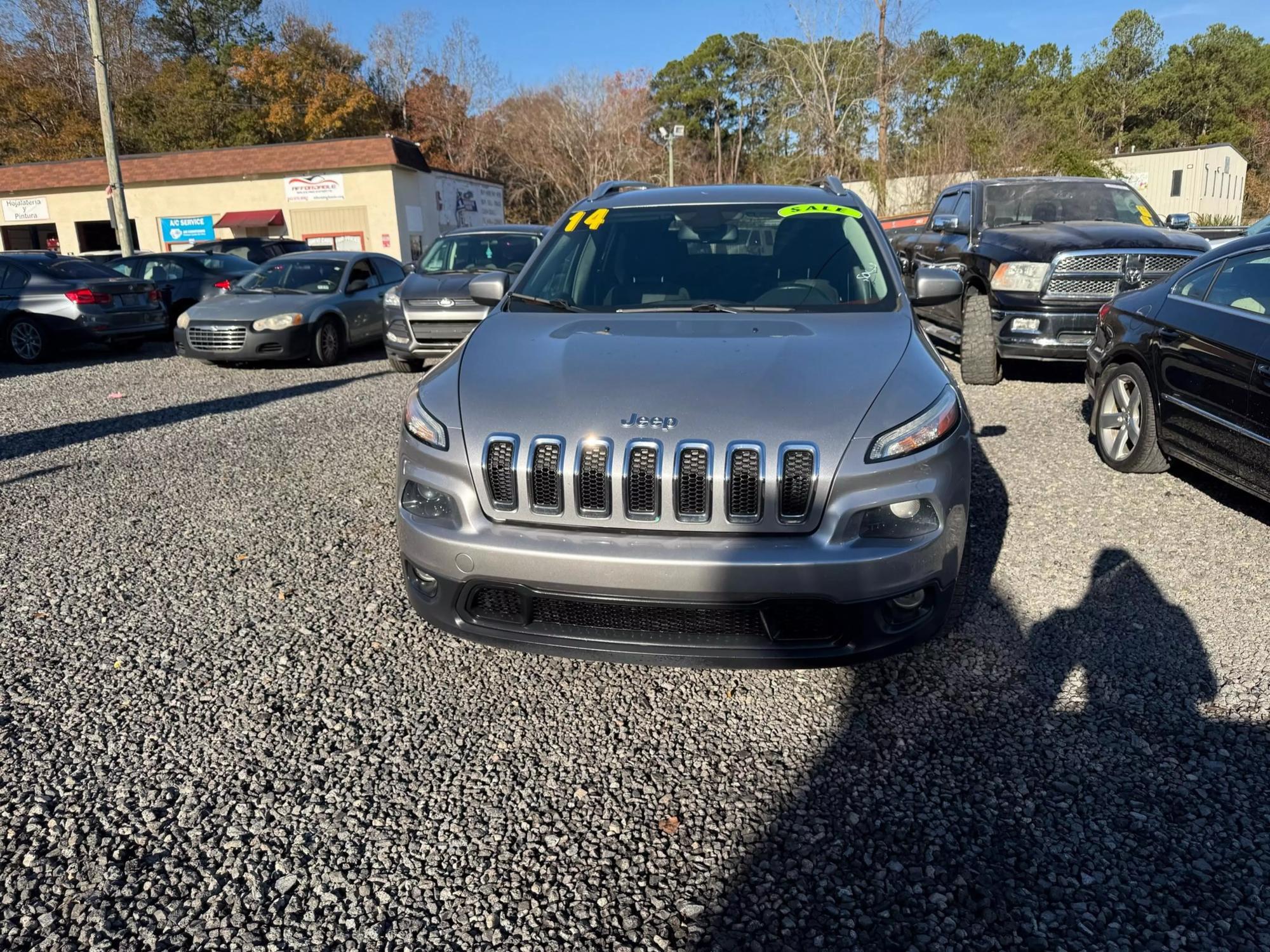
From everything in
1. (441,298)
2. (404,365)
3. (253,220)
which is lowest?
(404,365)

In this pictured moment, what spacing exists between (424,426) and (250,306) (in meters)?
9.19

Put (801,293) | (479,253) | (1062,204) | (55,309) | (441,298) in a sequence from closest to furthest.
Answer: (801,293)
(1062,204)
(441,298)
(479,253)
(55,309)

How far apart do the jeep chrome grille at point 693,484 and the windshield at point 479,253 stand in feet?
29.0

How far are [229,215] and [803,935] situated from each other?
3772 cm

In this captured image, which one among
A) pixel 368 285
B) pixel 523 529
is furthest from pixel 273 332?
pixel 523 529

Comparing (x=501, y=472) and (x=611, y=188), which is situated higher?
(x=611, y=188)

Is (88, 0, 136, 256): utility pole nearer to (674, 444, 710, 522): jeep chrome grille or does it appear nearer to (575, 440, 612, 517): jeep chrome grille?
(575, 440, 612, 517): jeep chrome grille

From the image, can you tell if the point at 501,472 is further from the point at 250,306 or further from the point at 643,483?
the point at 250,306

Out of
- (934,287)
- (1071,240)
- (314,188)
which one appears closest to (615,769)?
(934,287)

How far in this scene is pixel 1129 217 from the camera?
9.27 m

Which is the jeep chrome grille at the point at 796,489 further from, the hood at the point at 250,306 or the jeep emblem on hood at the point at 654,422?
the hood at the point at 250,306

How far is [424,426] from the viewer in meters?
3.09

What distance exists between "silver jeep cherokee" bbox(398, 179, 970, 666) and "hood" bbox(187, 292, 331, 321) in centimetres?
867

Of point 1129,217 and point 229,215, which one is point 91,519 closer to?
point 1129,217
